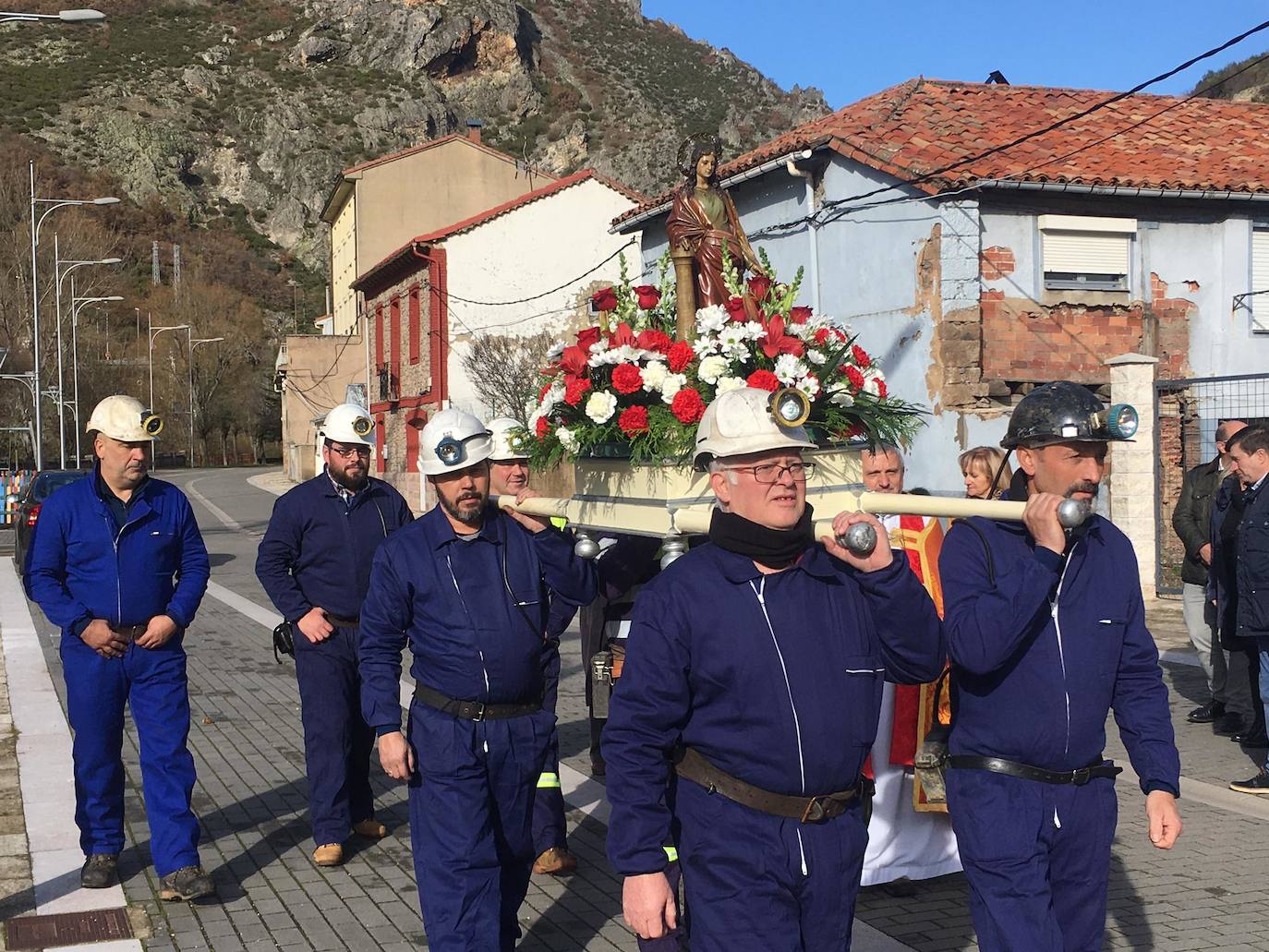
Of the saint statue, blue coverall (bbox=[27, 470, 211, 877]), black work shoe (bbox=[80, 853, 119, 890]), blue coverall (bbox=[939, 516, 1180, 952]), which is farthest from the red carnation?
black work shoe (bbox=[80, 853, 119, 890])

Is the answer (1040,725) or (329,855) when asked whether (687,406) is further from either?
(329,855)

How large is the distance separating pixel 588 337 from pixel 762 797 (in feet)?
8.99

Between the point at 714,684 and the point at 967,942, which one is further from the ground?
the point at 714,684

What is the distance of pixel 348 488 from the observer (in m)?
6.73

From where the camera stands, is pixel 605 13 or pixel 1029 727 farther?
pixel 605 13

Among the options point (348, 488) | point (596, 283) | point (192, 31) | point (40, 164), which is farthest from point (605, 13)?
point (348, 488)

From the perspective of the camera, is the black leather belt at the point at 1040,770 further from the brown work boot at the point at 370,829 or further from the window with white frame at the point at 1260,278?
the window with white frame at the point at 1260,278

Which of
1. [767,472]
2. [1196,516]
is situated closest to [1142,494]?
[1196,516]

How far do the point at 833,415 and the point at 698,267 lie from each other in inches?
56.7

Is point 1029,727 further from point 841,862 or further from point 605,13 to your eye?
point 605,13

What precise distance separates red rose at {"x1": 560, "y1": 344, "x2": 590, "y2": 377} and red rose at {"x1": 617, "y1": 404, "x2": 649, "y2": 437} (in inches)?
16.3

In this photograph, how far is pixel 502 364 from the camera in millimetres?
36969

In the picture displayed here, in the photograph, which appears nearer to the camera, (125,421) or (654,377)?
Answer: (654,377)

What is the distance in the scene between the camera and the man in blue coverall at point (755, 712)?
3.17 m
